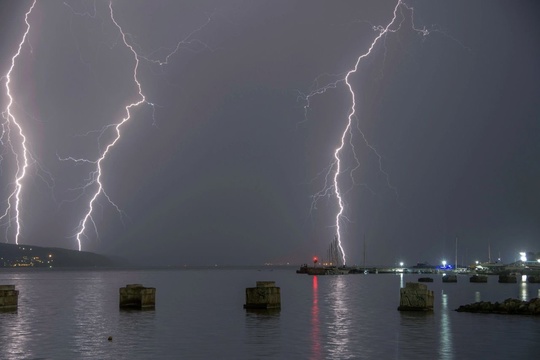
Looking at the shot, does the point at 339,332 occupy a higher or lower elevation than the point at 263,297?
lower

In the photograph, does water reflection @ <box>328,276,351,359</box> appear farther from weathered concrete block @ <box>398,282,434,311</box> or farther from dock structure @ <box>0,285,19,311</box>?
dock structure @ <box>0,285,19,311</box>

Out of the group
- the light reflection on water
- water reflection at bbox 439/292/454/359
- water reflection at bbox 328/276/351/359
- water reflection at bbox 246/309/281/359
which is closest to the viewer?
water reflection at bbox 439/292/454/359

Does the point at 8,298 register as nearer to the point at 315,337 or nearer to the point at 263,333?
the point at 263,333

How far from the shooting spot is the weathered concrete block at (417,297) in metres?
42.2

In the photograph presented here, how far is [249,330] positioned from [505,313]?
16244mm

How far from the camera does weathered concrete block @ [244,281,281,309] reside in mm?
43625

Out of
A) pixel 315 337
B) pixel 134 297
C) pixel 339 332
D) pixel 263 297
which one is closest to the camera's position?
pixel 315 337

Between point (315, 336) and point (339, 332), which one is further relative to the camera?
point (339, 332)

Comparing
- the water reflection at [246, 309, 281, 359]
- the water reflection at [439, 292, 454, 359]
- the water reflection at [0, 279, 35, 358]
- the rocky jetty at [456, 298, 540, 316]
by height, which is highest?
the rocky jetty at [456, 298, 540, 316]

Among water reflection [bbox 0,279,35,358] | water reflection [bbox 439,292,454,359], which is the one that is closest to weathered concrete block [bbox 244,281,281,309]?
water reflection [bbox 439,292,454,359]

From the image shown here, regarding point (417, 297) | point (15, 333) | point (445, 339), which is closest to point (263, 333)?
point (445, 339)

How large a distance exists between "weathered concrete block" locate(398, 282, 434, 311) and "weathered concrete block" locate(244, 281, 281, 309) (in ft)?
25.1

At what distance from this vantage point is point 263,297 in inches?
1727

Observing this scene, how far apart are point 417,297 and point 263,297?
9157 millimetres
